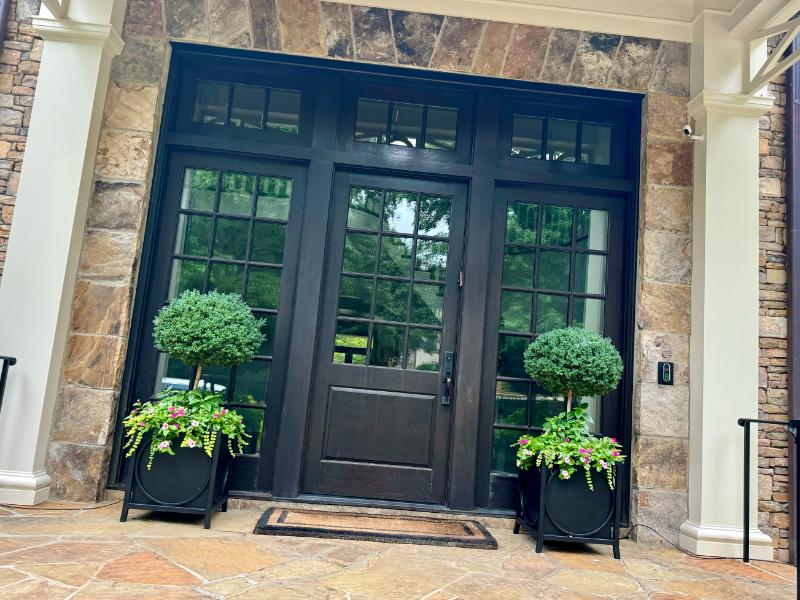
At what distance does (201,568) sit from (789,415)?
10.6ft

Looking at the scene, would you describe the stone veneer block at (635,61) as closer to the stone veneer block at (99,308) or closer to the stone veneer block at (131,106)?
the stone veneer block at (131,106)

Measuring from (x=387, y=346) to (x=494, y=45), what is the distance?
2.00 metres

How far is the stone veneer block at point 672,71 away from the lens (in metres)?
3.62

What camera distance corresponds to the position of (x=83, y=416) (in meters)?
3.21

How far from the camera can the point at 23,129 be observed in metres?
3.46

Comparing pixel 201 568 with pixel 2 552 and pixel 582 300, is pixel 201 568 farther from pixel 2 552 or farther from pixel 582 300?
pixel 582 300

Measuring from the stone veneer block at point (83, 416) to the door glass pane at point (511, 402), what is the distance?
2.26 meters

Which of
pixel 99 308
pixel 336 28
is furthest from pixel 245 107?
pixel 99 308

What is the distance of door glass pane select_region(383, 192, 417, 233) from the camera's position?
3693 millimetres

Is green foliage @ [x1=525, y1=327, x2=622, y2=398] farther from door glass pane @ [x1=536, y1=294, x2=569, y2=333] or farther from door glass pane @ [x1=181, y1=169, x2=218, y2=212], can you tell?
door glass pane @ [x1=181, y1=169, x2=218, y2=212]

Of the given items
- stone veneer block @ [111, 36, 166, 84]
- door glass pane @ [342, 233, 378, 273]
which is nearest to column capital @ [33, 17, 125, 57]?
stone veneer block @ [111, 36, 166, 84]

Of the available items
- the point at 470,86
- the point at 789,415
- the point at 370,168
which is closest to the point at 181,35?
the point at 370,168

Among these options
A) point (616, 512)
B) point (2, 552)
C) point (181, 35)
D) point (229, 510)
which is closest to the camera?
point (2, 552)

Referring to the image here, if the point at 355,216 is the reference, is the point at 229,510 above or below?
below
